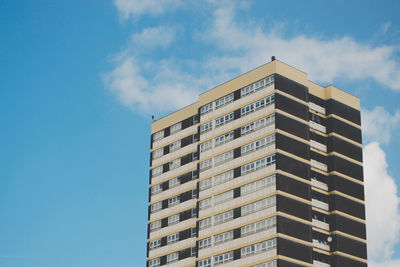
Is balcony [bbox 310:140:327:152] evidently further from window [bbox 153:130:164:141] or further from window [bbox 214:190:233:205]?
window [bbox 153:130:164:141]

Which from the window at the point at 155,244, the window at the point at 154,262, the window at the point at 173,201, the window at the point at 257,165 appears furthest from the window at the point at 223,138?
the window at the point at 154,262

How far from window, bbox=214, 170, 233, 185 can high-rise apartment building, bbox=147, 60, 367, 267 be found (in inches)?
6.6

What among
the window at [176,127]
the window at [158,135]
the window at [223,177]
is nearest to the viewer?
the window at [223,177]

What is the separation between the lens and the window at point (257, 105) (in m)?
125

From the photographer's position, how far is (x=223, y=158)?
129625 mm

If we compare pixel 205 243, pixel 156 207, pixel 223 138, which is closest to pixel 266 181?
pixel 223 138

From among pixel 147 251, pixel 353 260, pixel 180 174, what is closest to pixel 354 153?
pixel 353 260

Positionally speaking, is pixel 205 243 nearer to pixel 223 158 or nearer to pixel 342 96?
pixel 223 158

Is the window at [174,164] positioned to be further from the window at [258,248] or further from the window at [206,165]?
the window at [258,248]

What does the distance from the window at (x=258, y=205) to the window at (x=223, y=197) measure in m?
3.68

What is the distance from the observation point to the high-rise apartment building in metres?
119

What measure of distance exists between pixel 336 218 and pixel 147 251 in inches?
1387

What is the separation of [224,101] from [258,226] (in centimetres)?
2421

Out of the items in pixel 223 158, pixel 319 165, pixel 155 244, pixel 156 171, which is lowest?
pixel 155 244
